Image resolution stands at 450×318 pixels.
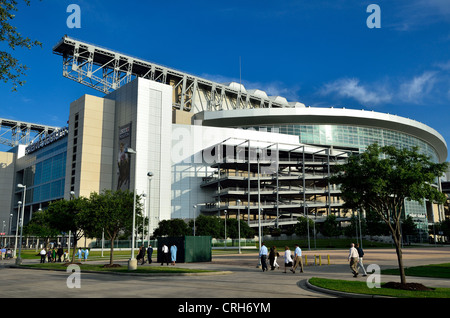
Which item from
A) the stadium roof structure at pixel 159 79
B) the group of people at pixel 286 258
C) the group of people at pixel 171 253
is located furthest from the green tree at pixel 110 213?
the stadium roof structure at pixel 159 79

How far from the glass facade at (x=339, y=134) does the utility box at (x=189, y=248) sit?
75.6 meters

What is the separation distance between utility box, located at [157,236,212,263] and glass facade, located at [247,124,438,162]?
75.6 metres

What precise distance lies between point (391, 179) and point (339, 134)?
100279 mm

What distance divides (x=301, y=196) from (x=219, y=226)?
118 ft

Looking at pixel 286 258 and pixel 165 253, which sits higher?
pixel 286 258

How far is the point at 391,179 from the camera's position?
16750 mm

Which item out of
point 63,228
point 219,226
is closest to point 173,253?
point 63,228

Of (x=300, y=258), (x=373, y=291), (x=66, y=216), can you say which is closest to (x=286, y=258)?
(x=300, y=258)

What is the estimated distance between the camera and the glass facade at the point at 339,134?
10988cm

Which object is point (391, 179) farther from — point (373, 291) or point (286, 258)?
point (286, 258)

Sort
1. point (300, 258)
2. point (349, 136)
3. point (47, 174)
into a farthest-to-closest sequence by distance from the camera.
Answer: point (349, 136), point (47, 174), point (300, 258)

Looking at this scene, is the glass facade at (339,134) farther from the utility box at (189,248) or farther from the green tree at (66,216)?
the green tree at (66,216)
